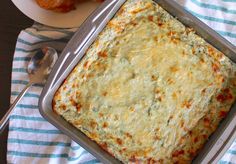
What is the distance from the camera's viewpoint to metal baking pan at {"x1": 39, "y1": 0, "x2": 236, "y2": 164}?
3.90ft

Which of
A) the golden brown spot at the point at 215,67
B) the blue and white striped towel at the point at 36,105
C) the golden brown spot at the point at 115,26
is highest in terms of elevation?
the golden brown spot at the point at 115,26

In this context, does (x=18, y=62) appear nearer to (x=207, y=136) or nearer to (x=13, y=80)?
(x=13, y=80)

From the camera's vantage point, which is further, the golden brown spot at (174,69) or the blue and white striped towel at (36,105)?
the blue and white striped towel at (36,105)

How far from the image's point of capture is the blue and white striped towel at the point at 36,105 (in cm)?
141

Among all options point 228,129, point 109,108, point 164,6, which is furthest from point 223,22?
point 109,108

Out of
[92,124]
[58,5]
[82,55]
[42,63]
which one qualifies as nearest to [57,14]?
[58,5]

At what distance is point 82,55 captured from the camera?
1244mm

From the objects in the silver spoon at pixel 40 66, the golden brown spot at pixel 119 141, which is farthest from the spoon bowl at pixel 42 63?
the golden brown spot at pixel 119 141

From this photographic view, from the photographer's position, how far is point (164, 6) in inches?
49.6

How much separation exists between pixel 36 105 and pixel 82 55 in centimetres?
33

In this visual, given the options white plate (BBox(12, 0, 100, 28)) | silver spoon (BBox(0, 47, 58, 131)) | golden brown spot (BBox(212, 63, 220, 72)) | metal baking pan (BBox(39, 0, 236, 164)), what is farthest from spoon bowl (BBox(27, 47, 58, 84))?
golden brown spot (BBox(212, 63, 220, 72))

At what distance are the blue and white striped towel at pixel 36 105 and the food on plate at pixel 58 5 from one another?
0.25ft

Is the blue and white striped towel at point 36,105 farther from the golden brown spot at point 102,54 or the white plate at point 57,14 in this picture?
the golden brown spot at point 102,54

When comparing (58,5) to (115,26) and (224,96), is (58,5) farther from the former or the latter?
(224,96)
